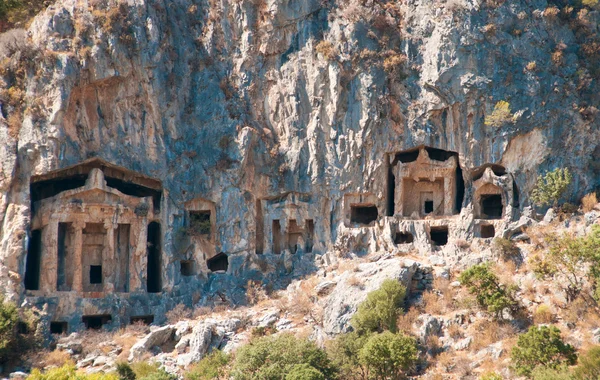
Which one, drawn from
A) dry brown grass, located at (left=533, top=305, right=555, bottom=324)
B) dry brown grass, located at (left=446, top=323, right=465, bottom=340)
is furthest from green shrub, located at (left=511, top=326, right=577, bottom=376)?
dry brown grass, located at (left=446, top=323, right=465, bottom=340)

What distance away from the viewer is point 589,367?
32.9 m

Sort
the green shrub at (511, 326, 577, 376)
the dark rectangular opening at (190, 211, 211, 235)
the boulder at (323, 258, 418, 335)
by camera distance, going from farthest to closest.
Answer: the dark rectangular opening at (190, 211, 211, 235) → the boulder at (323, 258, 418, 335) → the green shrub at (511, 326, 577, 376)

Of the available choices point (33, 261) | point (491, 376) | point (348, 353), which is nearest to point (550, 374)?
point (491, 376)

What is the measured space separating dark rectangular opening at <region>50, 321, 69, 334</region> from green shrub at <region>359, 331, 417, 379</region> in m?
15.5

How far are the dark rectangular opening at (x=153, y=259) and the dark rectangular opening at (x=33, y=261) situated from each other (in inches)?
217

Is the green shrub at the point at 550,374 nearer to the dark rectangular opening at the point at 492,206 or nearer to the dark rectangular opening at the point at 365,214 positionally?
the dark rectangular opening at the point at 492,206

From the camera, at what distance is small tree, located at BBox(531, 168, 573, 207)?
45.7 m

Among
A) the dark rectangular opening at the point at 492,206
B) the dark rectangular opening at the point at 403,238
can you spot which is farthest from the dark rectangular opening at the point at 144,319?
the dark rectangular opening at the point at 492,206

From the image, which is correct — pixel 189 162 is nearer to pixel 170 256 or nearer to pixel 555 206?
pixel 170 256

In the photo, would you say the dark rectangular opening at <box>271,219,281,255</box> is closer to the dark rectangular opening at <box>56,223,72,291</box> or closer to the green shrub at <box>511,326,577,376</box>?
the dark rectangular opening at <box>56,223,72,291</box>

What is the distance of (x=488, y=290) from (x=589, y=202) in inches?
343

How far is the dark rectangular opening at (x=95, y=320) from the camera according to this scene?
4659 centimetres

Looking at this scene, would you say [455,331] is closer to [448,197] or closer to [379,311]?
[379,311]

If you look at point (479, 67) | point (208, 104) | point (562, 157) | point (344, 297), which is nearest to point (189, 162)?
point (208, 104)
